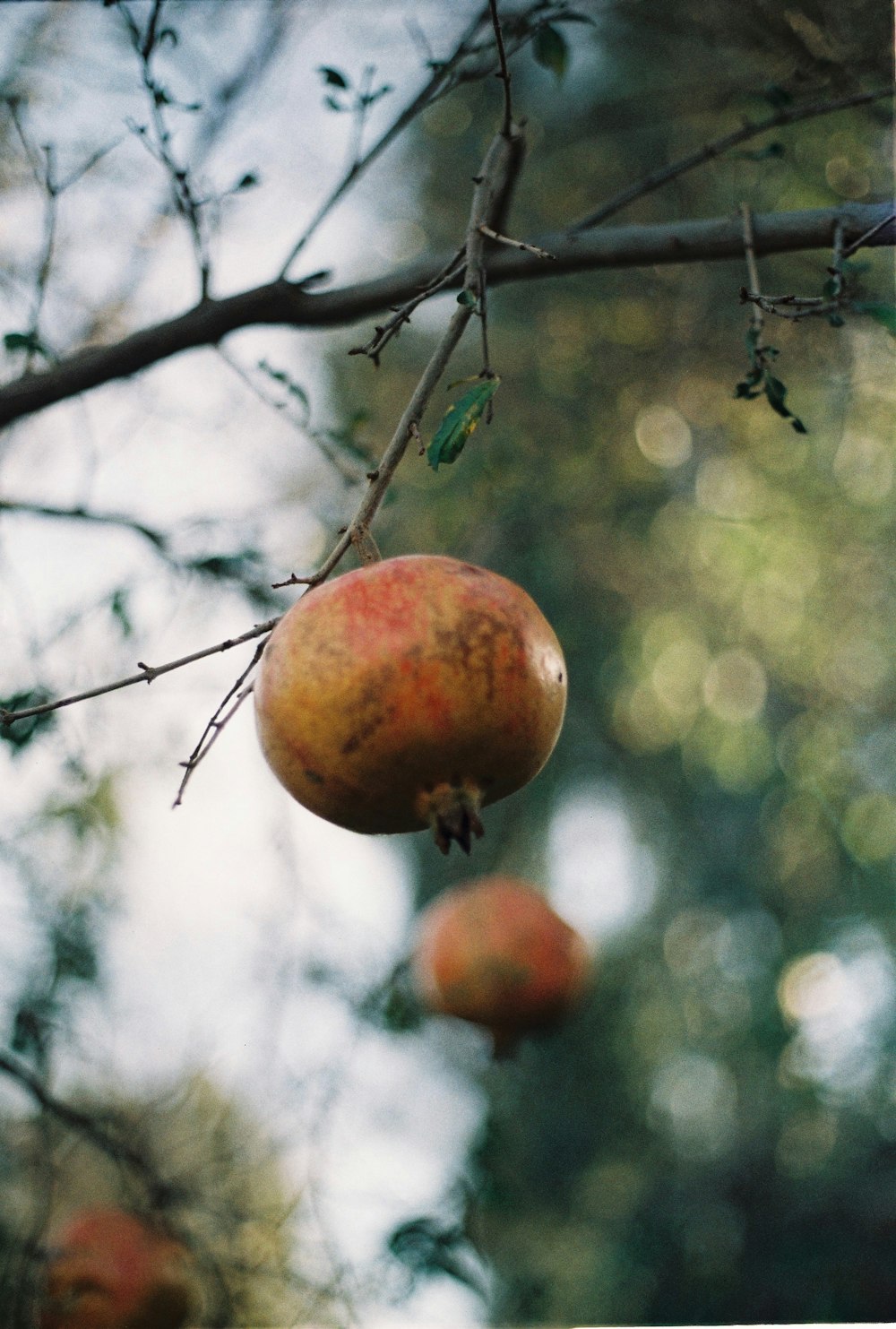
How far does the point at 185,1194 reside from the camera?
1934 millimetres

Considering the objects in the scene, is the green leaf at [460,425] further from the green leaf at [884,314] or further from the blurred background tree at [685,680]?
the blurred background tree at [685,680]

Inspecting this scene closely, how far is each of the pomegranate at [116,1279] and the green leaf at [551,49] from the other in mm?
2019

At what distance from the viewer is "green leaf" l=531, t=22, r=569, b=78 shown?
1.61 m

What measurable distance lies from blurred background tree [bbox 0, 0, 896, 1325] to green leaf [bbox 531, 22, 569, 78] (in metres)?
0.91

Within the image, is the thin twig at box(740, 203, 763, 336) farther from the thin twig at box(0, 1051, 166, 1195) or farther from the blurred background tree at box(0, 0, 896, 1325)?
the thin twig at box(0, 1051, 166, 1195)

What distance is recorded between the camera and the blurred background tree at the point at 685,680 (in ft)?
11.1

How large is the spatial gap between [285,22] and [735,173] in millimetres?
2235

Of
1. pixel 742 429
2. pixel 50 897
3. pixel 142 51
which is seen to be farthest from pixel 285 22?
pixel 742 429

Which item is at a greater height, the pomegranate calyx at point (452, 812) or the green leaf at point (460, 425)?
the green leaf at point (460, 425)

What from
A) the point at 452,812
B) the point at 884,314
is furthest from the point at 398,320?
the point at 884,314

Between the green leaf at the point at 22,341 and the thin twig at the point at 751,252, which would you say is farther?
the green leaf at the point at 22,341

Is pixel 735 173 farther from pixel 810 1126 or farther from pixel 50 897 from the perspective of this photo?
pixel 810 1126

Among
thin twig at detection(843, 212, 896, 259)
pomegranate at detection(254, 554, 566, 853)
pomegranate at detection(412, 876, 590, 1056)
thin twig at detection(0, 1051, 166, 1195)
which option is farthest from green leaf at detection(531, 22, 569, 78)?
thin twig at detection(0, 1051, 166, 1195)

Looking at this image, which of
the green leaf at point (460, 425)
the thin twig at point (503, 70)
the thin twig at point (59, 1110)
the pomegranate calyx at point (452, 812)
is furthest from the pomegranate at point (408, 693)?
the thin twig at point (59, 1110)
